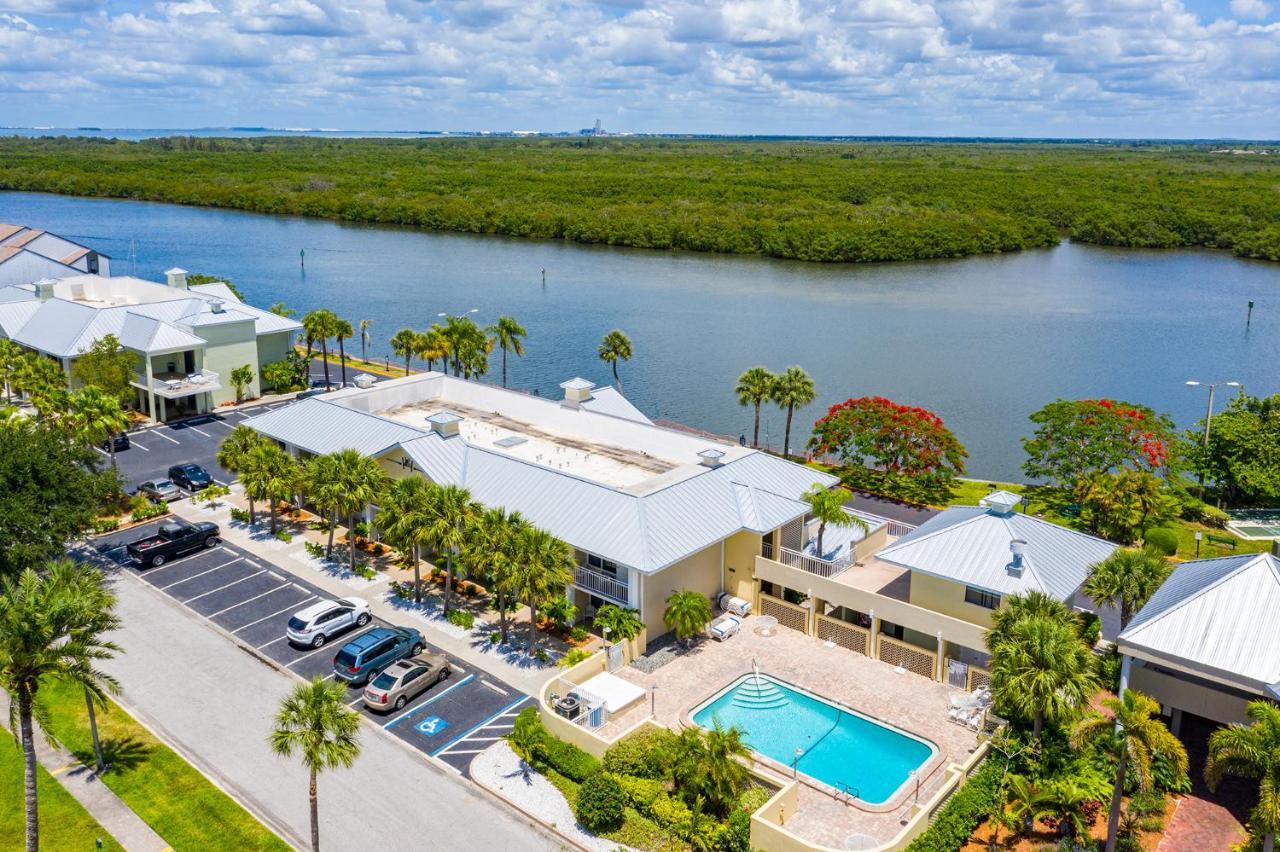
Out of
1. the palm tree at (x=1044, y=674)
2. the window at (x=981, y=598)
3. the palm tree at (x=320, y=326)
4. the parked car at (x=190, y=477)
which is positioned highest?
the palm tree at (x=320, y=326)

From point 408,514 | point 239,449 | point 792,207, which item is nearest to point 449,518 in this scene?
point 408,514

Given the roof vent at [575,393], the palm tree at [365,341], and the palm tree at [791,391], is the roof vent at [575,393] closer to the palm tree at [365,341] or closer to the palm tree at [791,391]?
the palm tree at [791,391]

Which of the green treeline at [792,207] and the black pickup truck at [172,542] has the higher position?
the green treeline at [792,207]

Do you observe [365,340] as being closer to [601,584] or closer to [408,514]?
[408,514]

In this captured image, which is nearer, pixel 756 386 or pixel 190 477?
pixel 190 477

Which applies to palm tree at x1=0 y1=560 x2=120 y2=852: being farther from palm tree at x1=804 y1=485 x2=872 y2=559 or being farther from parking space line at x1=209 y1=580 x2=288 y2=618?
palm tree at x1=804 y1=485 x2=872 y2=559

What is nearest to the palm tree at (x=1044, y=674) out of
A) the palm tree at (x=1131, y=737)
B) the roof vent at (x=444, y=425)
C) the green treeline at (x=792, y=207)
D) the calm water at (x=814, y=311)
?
the palm tree at (x=1131, y=737)

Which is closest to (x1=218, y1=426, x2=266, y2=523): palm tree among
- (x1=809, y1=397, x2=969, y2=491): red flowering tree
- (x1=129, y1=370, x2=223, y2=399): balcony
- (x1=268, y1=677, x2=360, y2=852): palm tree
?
(x1=129, y1=370, x2=223, y2=399): balcony
